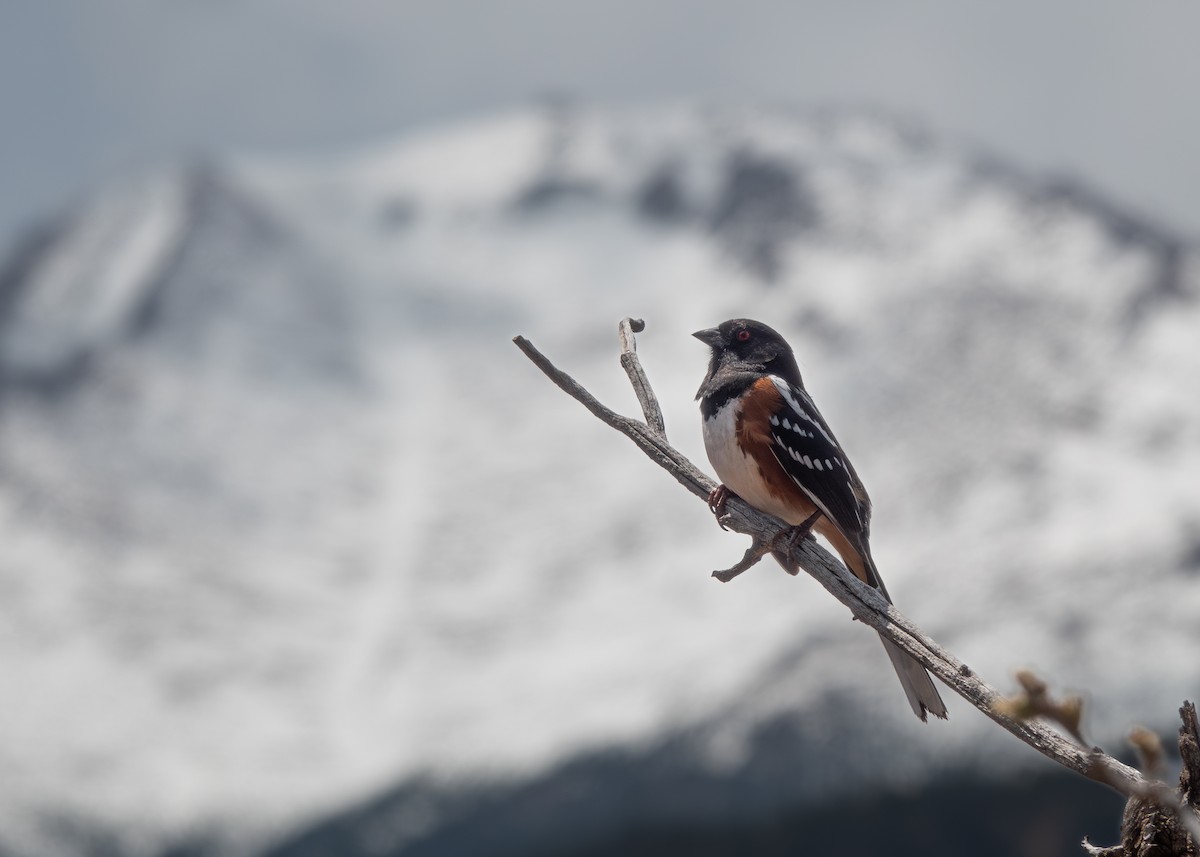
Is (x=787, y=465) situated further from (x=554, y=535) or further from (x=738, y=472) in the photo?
(x=554, y=535)

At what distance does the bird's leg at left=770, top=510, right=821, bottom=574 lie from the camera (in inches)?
316

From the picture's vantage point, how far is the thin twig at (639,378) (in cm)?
815

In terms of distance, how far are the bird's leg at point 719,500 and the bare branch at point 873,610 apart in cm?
4

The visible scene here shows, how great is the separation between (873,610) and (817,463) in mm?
2765

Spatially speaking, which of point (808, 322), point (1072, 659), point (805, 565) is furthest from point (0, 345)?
point (805, 565)

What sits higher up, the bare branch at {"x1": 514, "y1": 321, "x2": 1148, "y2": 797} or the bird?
the bird

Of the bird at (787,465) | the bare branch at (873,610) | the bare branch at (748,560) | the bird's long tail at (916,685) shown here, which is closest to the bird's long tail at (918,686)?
the bird's long tail at (916,685)

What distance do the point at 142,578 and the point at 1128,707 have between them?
90.6 metres

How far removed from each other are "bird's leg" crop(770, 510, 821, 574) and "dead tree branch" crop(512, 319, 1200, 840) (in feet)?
0.06

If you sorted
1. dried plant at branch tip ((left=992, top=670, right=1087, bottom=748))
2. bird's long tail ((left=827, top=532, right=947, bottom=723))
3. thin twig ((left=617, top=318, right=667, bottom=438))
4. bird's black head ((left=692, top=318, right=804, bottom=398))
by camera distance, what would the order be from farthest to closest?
bird's black head ((left=692, top=318, right=804, bottom=398))
thin twig ((left=617, top=318, right=667, bottom=438))
bird's long tail ((left=827, top=532, right=947, bottom=723))
dried plant at branch tip ((left=992, top=670, right=1087, bottom=748))

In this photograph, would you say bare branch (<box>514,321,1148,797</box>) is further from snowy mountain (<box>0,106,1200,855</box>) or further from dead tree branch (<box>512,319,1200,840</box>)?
snowy mountain (<box>0,106,1200,855</box>)

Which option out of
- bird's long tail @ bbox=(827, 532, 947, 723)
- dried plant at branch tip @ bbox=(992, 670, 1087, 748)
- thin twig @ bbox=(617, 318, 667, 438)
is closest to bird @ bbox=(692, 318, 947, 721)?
thin twig @ bbox=(617, 318, 667, 438)

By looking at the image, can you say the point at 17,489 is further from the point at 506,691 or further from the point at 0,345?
the point at 506,691

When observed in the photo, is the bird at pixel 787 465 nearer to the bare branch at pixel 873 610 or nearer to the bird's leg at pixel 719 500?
the bird's leg at pixel 719 500
